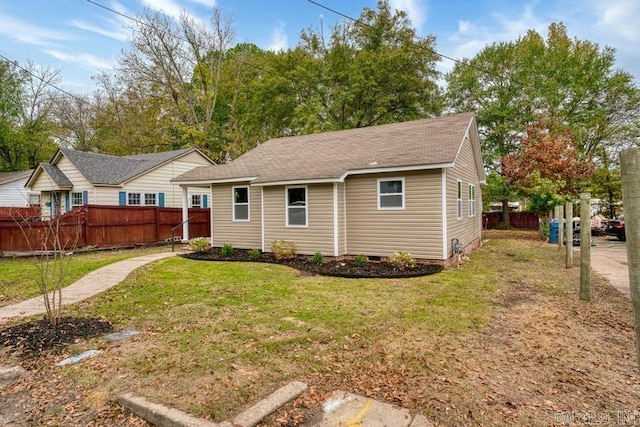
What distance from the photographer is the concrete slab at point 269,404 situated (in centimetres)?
293

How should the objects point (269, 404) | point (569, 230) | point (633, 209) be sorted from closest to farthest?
1. point (633, 209)
2. point (269, 404)
3. point (569, 230)

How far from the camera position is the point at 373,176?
10891 mm

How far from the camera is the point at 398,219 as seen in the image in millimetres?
10578

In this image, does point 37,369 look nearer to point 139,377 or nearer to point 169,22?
point 139,377

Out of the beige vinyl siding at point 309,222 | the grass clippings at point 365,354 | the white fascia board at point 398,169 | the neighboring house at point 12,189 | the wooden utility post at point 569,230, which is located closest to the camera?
the grass clippings at point 365,354

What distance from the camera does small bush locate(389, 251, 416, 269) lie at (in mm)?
9992

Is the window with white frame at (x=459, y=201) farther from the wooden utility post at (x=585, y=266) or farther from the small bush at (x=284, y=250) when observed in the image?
the small bush at (x=284, y=250)

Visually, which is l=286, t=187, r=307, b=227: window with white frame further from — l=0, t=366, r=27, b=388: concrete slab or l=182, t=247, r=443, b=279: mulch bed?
l=0, t=366, r=27, b=388: concrete slab

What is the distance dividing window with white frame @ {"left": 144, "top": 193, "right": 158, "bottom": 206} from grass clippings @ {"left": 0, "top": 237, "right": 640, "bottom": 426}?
12.8m

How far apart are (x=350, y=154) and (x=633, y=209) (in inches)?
405

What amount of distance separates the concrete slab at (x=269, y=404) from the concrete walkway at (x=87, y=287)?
Result: 5182 millimetres

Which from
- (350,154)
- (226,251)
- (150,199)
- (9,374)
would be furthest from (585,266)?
(150,199)

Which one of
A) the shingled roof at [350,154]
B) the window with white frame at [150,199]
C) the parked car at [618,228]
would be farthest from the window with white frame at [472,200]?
the window with white frame at [150,199]

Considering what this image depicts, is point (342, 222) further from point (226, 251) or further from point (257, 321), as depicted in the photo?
point (257, 321)
